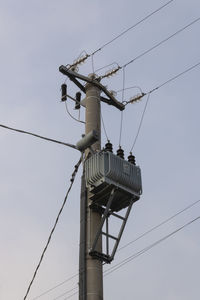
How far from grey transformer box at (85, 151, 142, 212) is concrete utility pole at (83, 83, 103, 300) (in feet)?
2.44

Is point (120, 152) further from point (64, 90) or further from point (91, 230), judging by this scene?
point (64, 90)

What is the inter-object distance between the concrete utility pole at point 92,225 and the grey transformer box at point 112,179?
743 mm

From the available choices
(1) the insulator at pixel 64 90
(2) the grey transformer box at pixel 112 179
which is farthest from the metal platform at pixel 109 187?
(1) the insulator at pixel 64 90

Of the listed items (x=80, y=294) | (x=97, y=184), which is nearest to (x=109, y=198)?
(x=97, y=184)

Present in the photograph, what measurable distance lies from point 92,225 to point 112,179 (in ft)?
6.23

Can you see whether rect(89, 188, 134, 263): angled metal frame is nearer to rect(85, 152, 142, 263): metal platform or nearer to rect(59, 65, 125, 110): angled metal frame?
rect(85, 152, 142, 263): metal platform

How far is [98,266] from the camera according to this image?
20172 millimetres

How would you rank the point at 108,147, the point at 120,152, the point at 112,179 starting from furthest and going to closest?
the point at 120,152
the point at 108,147
the point at 112,179

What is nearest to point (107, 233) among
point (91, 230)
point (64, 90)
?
point (91, 230)

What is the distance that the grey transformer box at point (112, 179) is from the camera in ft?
67.7

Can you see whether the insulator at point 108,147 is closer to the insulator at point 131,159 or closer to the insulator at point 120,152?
the insulator at point 120,152

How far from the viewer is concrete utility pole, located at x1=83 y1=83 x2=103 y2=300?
1962 cm

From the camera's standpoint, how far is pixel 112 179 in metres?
20.6

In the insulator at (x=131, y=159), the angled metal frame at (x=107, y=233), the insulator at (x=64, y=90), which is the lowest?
the angled metal frame at (x=107, y=233)
